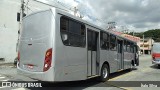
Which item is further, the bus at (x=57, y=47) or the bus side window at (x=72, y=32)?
the bus side window at (x=72, y=32)

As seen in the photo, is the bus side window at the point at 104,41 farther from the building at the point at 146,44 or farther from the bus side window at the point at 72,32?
the building at the point at 146,44

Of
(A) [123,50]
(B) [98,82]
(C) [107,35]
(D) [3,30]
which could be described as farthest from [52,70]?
(D) [3,30]

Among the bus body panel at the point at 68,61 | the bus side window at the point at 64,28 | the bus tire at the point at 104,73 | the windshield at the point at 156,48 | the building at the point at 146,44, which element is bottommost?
the bus tire at the point at 104,73

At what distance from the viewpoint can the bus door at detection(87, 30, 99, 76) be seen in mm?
10945

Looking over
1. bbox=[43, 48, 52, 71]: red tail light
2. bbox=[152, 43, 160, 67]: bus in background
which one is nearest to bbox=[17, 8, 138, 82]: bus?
bbox=[43, 48, 52, 71]: red tail light

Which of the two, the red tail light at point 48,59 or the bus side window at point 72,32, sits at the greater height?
the bus side window at point 72,32

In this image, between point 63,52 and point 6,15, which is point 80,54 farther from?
point 6,15

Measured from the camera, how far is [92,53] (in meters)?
11.4

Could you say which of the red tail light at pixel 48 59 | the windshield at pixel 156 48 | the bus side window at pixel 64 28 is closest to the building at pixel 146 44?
the windshield at pixel 156 48

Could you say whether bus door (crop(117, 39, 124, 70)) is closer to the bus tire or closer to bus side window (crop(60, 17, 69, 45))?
the bus tire

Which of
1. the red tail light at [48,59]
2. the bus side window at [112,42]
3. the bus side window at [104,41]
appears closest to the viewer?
the red tail light at [48,59]

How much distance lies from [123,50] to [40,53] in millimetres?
9165

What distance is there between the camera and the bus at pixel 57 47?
27.9 ft

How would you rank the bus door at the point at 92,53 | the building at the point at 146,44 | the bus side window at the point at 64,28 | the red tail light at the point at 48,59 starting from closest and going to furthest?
1. the red tail light at the point at 48,59
2. the bus side window at the point at 64,28
3. the bus door at the point at 92,53
4. the building at the point at 146,44
